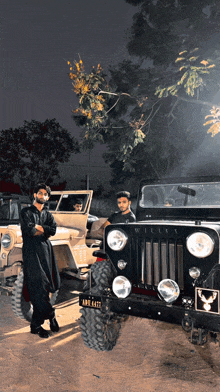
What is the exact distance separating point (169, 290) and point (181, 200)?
1.82 metres

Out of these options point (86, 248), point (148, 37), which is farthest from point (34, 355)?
point (148, 37)

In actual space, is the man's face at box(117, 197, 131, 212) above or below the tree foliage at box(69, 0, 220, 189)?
below

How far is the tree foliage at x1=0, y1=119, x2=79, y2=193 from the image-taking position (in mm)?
27422

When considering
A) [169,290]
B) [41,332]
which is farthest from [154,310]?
[41,332]

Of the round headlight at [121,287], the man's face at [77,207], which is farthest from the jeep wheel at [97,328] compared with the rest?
the man's face at [77,207]

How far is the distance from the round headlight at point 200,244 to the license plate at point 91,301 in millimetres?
1083

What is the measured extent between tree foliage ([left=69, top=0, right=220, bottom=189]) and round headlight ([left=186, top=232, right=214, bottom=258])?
638 cm

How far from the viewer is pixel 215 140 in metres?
11.6

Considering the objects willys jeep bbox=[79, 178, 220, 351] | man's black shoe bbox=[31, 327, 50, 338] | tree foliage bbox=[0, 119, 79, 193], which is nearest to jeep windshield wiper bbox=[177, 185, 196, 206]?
willys jeep bbox=[79, 178, 220, 351]

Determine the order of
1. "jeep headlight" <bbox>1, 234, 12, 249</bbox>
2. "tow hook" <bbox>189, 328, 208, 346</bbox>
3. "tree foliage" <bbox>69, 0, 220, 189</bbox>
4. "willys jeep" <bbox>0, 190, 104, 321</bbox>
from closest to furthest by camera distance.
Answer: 1. "tow hook" <bbox>189, 328, 208, 346</bbox>
2. "willys jeep" <bbox>0, 190, 104, 321</bbox>
3. "jeep headlight" <bbox>1, 234, 12, 249</bbox>
4. "tree foliage" <bbox>69, 0, 220, 189</bbox>

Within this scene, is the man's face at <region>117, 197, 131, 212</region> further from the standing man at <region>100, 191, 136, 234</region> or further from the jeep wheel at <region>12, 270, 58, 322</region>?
the jeep wheel at <region>12, 270, 58, 322</region>

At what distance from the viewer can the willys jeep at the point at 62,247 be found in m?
5.01

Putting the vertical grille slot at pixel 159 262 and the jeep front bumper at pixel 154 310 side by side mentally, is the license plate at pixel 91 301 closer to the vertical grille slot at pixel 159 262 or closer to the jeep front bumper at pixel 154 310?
the jeep front bumper at pixel 154 310

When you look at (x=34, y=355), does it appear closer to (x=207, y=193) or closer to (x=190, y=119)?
(x=207, y=193)
